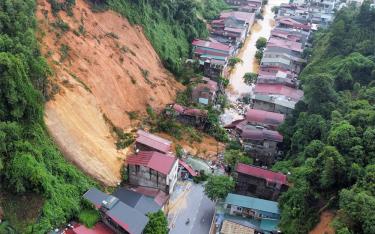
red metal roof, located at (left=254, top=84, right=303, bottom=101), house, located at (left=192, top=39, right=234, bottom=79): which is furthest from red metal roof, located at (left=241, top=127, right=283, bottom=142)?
house, located at (left=192, top=39, right=234, bottom=79)

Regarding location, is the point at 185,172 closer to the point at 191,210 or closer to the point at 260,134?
the point at 191,210

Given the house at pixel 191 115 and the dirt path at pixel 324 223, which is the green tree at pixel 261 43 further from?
the dirt path at pixel 324 223

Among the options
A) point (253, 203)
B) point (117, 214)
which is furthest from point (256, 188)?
point (117, 214)

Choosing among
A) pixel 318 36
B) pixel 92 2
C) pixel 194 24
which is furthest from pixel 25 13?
pixel 318 36

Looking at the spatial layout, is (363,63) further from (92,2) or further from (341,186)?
(92,2)

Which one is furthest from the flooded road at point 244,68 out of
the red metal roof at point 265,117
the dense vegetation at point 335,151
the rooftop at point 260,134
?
the dense vegetation at point 335,151

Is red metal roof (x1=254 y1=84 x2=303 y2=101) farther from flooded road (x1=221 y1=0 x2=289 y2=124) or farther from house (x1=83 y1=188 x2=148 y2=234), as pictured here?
house (x1=83 y1=188 x2=148 y2=234)
